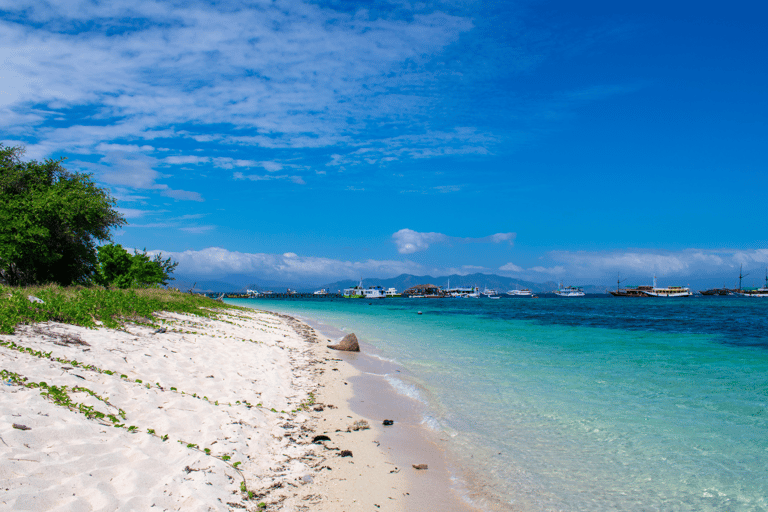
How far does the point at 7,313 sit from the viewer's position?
32.5ft

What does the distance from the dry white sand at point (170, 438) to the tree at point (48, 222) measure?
62.0ft

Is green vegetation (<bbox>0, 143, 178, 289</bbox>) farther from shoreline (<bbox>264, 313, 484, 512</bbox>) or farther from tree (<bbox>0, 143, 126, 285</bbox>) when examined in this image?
shoreline (<bbox>264, 313, 484, 512</bbox>)

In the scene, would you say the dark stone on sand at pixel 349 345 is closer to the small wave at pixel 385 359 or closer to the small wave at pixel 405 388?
the small wave at pixel 385 359

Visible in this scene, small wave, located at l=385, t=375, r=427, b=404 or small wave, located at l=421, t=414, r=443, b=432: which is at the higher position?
small wave, located at l=421, t=414, r=443, b=432

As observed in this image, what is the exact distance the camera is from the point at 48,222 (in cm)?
2611

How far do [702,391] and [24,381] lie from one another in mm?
18071

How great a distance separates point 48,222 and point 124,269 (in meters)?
15.5

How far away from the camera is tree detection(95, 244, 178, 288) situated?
38275mm

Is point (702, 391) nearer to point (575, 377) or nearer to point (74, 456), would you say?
point (575, 377)

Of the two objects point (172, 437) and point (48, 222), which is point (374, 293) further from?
point (172, 437)

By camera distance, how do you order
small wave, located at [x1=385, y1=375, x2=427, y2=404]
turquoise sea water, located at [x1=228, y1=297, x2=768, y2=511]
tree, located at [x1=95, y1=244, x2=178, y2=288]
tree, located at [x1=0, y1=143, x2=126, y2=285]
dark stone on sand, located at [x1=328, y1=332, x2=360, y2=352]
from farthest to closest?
1. tree, located at [x1=95, y1=244, x2=178, y2=288]
2. tree, located at [x1=0, y1=143, x2=126, y2=285]
3. dark stone on sand, located at [x1=328, y1=332, x2=360, y2=352]
4. small wave, located at [x1=385, y1=375, x2=427, y2=404]
5. turquoise sea water, located at [x1=228, y1=297, x2=768, y2=511]

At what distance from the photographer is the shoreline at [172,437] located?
4566mm

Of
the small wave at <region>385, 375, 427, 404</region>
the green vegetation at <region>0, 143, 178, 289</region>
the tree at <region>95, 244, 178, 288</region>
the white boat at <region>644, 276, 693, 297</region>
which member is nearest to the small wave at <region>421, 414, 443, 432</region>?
the small wave at <region>385, 375, 427, 404</region>

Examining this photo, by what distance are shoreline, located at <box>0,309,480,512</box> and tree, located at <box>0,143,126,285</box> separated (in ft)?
61.8
